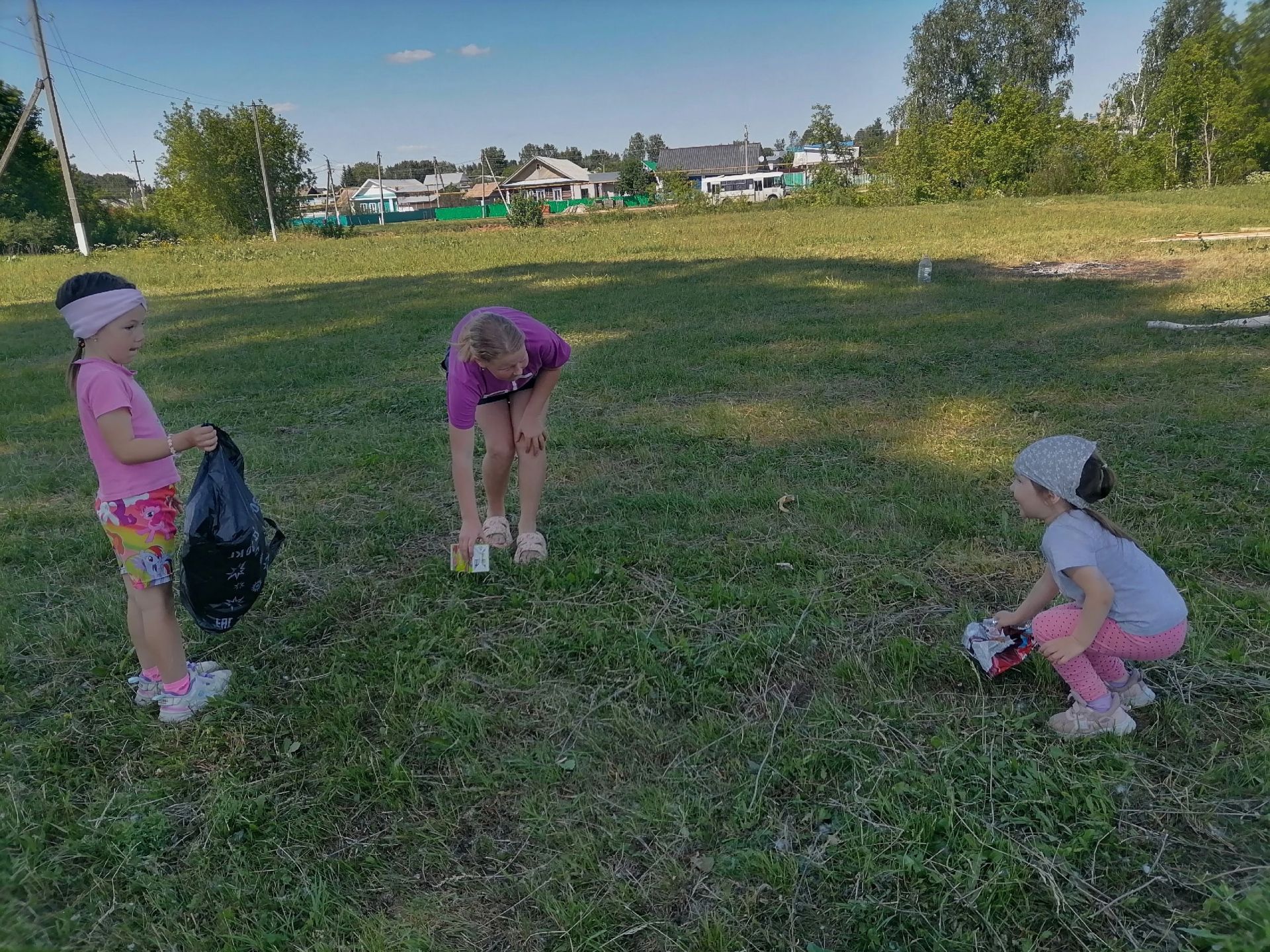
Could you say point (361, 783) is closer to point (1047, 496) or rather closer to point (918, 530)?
point (1047, 496)

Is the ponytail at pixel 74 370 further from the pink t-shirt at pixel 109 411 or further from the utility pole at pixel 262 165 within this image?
the utility pole at pixel 262 165

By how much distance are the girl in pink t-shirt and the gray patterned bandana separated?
266 cm

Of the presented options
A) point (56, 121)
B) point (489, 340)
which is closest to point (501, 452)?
point (489, 340)

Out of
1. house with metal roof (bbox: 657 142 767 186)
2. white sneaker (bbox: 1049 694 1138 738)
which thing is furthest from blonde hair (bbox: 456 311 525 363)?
house with metal roof (bbox: 657 142 767 186)

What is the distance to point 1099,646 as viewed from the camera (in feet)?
8.46

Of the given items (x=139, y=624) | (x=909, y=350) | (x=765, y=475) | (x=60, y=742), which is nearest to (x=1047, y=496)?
(x=765, y=475)

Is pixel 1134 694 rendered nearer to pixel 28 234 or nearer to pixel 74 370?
pixel 74 370

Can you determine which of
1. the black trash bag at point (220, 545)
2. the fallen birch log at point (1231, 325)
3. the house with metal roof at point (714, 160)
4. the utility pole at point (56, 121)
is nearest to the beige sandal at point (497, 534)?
the black trash bag at point (220, 545)

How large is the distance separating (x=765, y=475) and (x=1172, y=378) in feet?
12.4

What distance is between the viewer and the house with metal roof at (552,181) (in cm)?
8756

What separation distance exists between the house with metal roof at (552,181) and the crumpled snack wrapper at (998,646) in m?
88.7

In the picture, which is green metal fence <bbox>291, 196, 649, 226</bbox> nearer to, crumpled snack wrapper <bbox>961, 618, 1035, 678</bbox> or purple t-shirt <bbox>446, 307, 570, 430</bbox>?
purple t-shirt <bbox>446, 307, 570, 430</bbox>

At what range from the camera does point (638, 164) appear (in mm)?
76188

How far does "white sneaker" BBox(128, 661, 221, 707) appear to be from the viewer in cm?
303
